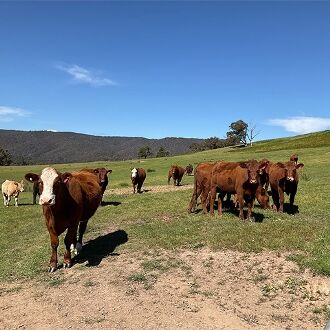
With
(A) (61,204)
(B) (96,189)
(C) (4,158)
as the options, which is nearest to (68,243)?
(A) (61,204)

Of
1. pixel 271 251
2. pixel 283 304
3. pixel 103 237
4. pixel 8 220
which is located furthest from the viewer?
pixel 8 220

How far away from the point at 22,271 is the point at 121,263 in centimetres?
272

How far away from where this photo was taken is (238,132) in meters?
141

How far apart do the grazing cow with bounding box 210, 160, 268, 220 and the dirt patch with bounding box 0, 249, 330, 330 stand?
4447mm

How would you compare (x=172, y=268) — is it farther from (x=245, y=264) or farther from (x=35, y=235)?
(x=35, y=235)

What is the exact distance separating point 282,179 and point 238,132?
125m

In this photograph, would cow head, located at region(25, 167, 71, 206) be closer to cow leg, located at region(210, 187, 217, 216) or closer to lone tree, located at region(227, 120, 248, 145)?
cow leg, located at region(210, 187, 217, 216)

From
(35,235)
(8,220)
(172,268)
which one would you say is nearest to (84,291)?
(172,268)

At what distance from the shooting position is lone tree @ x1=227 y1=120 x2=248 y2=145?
138250mm

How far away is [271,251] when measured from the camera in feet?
38.9

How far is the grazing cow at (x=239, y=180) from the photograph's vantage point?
51.8 feet

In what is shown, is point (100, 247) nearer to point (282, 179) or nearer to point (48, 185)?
point (48, 185)

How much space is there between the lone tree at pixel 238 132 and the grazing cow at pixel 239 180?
123 m

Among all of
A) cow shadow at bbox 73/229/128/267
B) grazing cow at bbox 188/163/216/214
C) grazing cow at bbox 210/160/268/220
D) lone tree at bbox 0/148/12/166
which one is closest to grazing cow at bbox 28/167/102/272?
cow shadow at bbox 73/229/128/267
